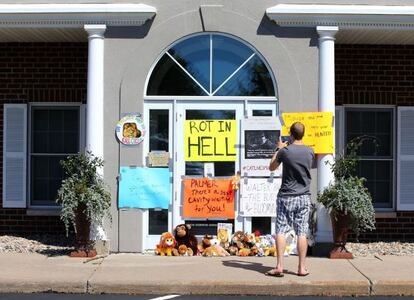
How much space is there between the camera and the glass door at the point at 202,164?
9.54 metres

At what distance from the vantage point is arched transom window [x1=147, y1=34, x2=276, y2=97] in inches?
378

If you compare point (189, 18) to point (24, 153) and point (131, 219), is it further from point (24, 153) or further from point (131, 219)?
point (24, 153)

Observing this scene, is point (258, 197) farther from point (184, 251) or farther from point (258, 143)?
point (184, 251)

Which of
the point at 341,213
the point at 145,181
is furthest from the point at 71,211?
the point at 341,213

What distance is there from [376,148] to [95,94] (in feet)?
16.0

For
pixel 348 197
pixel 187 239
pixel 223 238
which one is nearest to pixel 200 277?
pixel 187 239

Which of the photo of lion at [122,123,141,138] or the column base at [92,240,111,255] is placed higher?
the photo of lion at [122,123,141,138]

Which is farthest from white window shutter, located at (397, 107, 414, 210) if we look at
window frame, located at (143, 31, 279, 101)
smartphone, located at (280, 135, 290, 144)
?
window frame, located at (143, 31, 279, 101)

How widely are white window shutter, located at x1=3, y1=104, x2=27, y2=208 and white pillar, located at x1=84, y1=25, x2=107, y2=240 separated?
2113mm

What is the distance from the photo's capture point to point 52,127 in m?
11.2

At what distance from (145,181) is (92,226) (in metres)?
1.00

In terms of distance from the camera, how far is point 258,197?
31.1 feet

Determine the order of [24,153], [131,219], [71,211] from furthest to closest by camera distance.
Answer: [24,153], [131,219], [71,211]

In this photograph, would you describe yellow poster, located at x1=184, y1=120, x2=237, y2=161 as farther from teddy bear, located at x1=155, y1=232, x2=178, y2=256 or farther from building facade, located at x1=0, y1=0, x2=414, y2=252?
teddy bear, located at x1=155, y1=232, x2=178, y2=256
